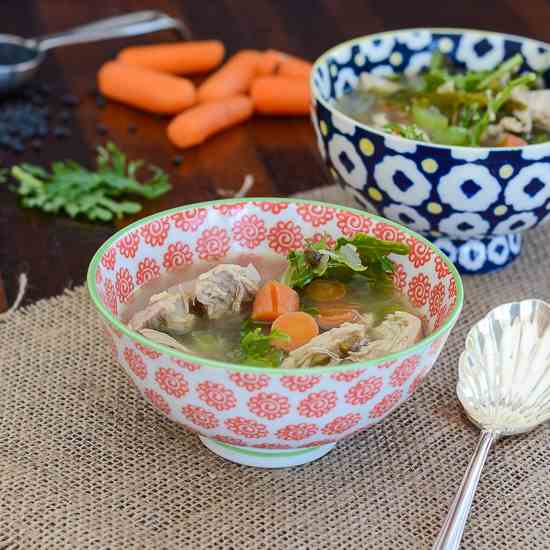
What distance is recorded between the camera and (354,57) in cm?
215

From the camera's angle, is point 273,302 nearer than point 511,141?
Yes

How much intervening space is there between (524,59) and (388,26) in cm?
115

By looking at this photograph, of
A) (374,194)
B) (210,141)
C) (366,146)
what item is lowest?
(210,141)

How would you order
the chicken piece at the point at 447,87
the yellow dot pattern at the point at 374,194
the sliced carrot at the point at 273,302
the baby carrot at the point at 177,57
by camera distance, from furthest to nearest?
the baby carrot at the point at 177,57 < the chicken piece at the point at 447,87 < the yellow dot pattern at the point at 374,194 < the sliced carrot at the point at 273,302

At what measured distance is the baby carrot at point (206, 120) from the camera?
2.41 metres

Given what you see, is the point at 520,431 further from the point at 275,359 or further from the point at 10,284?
the point at 10,284

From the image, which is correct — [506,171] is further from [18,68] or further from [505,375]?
[18,68]

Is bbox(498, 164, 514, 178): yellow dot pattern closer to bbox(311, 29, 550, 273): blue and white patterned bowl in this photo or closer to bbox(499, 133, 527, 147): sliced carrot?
bbox(311, 29, 550, 273): blue and white patterned bowl

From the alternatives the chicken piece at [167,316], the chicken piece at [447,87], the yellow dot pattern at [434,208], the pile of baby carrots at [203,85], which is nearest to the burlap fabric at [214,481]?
the chicken piece at [167,316]

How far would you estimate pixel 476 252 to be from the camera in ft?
6.16

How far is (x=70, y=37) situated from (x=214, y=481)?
1998 millimetres

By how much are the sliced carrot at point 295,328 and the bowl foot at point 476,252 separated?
638mm

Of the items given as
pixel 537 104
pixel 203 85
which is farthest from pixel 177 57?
pixel 537 104

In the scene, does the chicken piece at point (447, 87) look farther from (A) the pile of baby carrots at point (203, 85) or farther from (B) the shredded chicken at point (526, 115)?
(A) the pile of baby carrots at point (203, 85)
